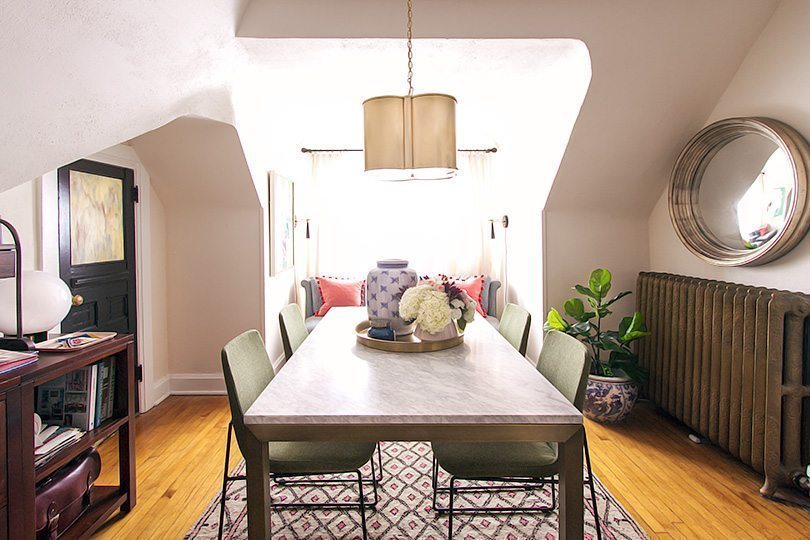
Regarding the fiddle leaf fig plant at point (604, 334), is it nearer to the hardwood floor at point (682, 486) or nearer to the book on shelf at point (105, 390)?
the hardwood floor at point (682, 486)

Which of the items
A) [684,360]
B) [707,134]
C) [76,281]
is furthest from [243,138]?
[684,360]

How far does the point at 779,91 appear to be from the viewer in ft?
8.46

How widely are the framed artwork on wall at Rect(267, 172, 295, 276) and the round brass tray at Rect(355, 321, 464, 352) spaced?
6.53 ft

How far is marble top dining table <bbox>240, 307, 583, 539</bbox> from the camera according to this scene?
1.49 m

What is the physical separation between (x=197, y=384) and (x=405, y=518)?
2.36 m

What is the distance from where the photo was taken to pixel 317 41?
9.16 feet

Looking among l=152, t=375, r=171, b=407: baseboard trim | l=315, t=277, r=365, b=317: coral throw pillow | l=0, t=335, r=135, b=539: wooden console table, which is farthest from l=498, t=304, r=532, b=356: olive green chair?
l=152, t=375, r=171, b=407: baseboard trim

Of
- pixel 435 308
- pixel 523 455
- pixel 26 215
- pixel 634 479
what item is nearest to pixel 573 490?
pixel 523 455

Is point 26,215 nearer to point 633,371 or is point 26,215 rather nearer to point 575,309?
point 575,309

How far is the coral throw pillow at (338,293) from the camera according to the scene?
4832 millimetres

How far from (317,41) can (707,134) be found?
7.42 ft

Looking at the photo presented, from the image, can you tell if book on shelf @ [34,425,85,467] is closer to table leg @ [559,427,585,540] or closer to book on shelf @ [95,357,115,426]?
book on shelf @ [95,357,115,426]

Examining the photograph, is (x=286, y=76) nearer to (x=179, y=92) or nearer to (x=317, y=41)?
(x=317, y=41)

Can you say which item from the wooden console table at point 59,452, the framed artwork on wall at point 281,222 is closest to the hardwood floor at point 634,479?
the wooden console table at point 59,452
